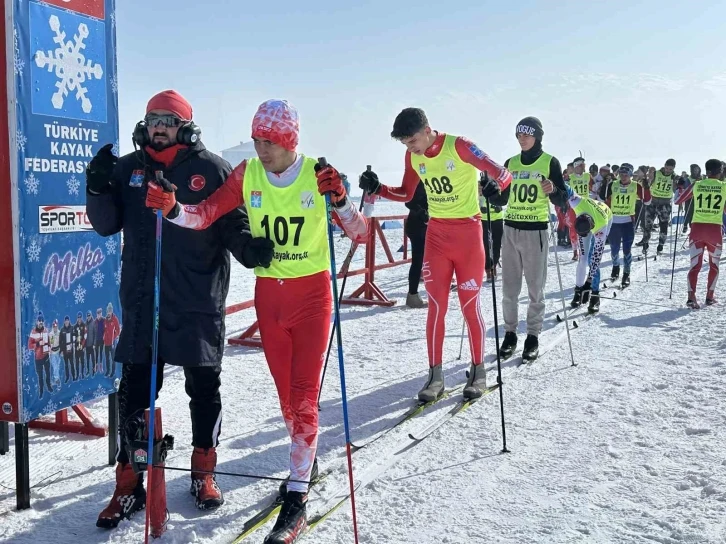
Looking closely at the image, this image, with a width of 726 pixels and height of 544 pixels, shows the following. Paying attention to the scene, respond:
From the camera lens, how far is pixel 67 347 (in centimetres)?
380

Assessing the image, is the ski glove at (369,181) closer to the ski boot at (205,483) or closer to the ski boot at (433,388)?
the ski boot at (433,388)

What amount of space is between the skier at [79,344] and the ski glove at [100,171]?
993mm

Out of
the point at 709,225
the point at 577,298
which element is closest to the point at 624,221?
the point at 709,225

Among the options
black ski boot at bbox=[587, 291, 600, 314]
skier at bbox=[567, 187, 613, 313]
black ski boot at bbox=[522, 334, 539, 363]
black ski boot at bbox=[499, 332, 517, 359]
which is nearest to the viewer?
black ski boot at bbox=[522, 334, 539, 363]

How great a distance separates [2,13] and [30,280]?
132cm

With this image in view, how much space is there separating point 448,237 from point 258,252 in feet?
8.23

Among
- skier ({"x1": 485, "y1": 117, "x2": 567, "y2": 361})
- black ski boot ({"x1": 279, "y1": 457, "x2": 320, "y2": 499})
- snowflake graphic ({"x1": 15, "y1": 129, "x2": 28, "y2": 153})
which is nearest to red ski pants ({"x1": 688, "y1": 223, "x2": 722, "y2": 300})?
skier ({"x1": 485, "y1": 117, "x2": 567, "y2": 361})

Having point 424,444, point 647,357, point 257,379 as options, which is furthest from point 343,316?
point 424,444

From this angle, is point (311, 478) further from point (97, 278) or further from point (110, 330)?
point (97, 278)

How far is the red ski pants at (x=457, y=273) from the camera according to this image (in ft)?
17.9

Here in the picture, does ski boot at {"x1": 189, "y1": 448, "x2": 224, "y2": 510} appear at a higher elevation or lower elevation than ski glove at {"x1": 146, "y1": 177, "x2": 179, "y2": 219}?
lower

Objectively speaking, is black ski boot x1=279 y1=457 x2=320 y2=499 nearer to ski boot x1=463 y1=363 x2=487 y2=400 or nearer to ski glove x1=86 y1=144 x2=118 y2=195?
ski glove x1=86 y1=144 x2=118 y2=195

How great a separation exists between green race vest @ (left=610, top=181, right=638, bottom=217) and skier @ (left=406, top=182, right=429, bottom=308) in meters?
4.48

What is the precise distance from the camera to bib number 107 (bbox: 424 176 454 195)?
17.8 feet
